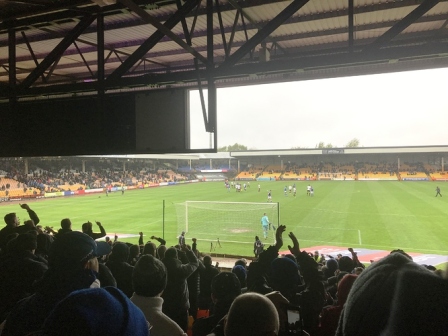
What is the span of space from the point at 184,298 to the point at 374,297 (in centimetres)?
362

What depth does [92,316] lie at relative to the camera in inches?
41.3

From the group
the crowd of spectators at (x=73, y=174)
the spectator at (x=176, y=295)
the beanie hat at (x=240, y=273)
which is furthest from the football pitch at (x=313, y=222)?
the crowd of spectators at (x=73, y=174)

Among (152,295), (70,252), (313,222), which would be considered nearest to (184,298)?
(152,295)

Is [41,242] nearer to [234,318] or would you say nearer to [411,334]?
[234,318]

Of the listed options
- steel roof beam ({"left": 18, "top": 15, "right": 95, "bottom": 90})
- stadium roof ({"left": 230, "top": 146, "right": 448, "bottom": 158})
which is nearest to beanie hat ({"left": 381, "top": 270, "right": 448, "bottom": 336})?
steel roof beam ({"left": 18, "top": 15, "right": 95, "bottom": 90})

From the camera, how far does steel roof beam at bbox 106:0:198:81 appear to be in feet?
16.5

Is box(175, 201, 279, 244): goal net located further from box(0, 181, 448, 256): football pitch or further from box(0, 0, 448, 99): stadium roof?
box(0, 0, 448, 99): stadium roof

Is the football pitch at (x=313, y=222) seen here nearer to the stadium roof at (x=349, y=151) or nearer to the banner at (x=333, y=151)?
the stadium roof at (x=349, y=151)

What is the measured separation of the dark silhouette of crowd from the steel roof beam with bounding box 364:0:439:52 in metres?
2.70

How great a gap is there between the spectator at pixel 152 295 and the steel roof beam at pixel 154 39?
3.37 metres

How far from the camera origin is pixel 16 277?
3.18m

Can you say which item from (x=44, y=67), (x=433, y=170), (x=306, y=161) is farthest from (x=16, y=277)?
(x=306, y=161)

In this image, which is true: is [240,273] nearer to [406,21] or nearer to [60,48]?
[406,21]

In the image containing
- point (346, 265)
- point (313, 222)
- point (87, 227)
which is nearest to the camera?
point (346, 265)
